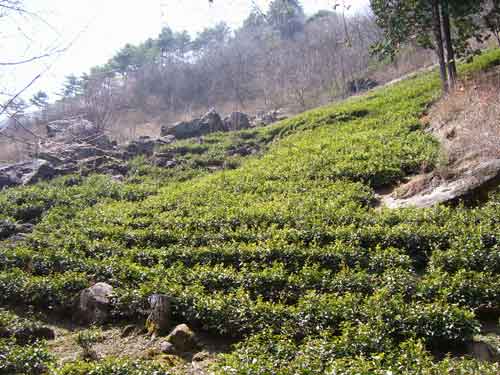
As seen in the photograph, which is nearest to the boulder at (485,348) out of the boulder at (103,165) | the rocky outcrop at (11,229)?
the rocky outcrop at (11,229)

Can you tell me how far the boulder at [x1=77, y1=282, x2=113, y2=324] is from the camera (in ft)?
26.6

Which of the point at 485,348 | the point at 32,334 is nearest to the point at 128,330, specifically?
the point at 32,334

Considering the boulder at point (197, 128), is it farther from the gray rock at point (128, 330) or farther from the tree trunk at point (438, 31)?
the gray rock at point (128, 330)

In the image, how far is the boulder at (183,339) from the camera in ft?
22.1

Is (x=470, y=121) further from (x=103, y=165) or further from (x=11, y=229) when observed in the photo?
(x=103, y=165)

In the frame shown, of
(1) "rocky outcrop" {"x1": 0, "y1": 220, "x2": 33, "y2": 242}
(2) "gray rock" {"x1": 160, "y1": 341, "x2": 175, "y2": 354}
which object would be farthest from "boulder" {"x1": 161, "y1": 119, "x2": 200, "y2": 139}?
(2) "gray rock" {"x1": 160, "y1": 341, "x2": 175, "y2": 354}

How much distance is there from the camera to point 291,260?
8.33 meters

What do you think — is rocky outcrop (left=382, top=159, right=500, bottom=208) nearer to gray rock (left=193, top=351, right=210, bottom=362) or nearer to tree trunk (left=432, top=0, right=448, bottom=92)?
gray rock (left=193, top=351, right=210, bottom=362)

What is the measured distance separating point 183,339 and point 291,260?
8.23 ft

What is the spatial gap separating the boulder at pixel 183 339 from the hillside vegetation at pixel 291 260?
35cm

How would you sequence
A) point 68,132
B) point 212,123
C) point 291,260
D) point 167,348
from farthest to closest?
point 212,123 < point 68,132 < point 291,260 < point 167,348

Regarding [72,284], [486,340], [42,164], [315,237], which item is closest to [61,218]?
[72,284]

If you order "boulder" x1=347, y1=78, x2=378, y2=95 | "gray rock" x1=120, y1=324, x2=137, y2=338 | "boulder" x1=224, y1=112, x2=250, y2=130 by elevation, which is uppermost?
"boulder" x1=347, y1=78, x2=378, y2=95

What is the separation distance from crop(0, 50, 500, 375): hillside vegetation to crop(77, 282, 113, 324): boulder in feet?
0.68
